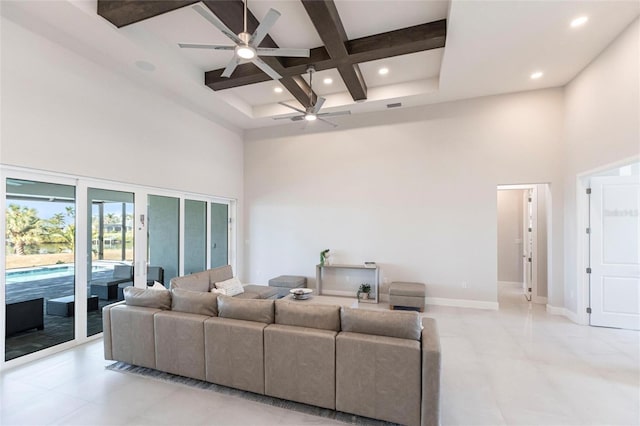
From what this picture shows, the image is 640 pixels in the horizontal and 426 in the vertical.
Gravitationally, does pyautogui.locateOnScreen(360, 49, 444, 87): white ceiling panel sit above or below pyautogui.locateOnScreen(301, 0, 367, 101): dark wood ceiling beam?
above

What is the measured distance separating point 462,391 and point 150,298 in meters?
3.39

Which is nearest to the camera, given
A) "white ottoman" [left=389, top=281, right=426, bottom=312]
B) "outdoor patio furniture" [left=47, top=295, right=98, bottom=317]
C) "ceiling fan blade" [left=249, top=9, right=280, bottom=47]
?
"ceiling fan blade" [left=249, top=9, right=280, bottom=47]

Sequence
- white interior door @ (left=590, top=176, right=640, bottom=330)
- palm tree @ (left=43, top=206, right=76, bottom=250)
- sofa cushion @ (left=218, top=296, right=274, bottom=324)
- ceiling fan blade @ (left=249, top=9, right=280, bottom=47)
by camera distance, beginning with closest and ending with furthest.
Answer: ceiling fan blade @ (left=249, top=9, right=280, bottom=47)
sofa cushion @ (left=218, top=296, right=274, bottom=324)
palm tree @ (left=43, top=206, right=76, bottom=250)
white interior door @ (left=590, top=176, right=640, bottom=330)

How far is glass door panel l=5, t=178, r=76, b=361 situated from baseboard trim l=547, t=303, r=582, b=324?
7629mm


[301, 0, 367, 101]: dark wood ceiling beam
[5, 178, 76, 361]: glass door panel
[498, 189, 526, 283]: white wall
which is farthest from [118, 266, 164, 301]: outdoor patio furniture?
[498, 189, 526, 283]: white wall

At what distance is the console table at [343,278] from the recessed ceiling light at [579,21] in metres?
4.84

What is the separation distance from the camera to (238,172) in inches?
293

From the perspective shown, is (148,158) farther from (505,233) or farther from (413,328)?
(505,233)

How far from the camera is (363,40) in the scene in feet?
13.9

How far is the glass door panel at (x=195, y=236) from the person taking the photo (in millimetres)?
6035

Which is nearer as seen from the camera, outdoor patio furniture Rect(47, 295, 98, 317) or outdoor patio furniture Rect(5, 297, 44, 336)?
outdoor patio furniture Rect(5, 297, 44, 336)

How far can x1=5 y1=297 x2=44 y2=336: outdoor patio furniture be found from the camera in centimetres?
340

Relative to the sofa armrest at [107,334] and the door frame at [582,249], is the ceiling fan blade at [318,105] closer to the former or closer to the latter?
the sofa armrest at [107,334]

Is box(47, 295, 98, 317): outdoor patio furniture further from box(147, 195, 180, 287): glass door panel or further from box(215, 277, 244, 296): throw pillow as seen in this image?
box(215, 277, 244, 296): throw pillow
